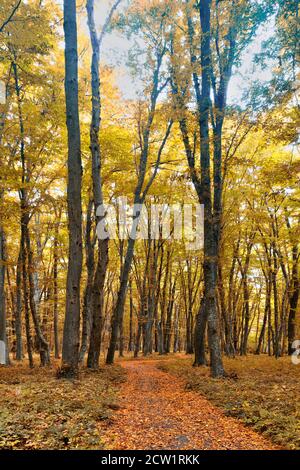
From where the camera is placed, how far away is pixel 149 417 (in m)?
6.25

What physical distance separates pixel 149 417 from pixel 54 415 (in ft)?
6.20

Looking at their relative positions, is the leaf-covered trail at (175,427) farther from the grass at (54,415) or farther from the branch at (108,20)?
the branch at (108,20)

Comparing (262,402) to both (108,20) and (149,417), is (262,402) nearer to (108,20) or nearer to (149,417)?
(149,417)

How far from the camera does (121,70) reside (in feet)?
47.0

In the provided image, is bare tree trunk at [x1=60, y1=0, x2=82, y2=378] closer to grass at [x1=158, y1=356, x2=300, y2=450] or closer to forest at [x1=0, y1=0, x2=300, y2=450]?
forest at [x1=0, y1=0, x2=300, y2=450]

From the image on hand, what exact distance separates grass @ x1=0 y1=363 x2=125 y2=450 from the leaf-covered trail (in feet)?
0.99

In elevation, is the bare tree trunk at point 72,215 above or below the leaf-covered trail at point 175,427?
above

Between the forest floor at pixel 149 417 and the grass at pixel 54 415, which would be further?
the forest floor at pixel 149 417

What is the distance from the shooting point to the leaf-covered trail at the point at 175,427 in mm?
4707

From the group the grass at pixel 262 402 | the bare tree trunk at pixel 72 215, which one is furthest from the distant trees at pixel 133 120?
the grass at pixel 262 402

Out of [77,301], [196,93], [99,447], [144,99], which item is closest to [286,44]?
[196,93]

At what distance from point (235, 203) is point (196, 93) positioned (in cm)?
528

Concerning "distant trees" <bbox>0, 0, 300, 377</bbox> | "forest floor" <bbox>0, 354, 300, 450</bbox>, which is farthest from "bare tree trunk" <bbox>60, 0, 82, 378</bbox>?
"forest floor" <bbox>0, 354, 300, 450</bbox>

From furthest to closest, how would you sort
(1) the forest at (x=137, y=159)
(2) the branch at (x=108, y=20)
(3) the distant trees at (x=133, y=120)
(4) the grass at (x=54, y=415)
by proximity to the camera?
1. (2) the branch at (x=108, y=20)
2. (3) the distant trees at (x=133, y=120)
3. (1) the forest at (x=137, y=159)
4. (4) the grass at (x=54, y=415)
